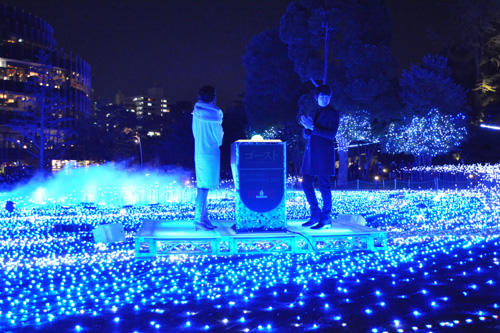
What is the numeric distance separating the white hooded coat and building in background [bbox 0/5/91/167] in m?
41.5

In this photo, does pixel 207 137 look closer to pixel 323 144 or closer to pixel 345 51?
pixel 323 144

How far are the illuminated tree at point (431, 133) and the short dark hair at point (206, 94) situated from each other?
987 inches

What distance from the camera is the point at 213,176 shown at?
7.01m

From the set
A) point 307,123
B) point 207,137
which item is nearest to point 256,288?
point 307,123

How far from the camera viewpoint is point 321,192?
7.00m

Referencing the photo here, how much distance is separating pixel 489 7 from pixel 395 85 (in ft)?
28.5

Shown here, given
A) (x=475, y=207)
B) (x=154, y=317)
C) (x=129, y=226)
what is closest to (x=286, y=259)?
(x=154, y=317)

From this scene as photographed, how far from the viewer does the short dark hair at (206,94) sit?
278 inches

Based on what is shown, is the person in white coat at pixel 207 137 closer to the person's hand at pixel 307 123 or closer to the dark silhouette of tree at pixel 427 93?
the person's hand at pixel 307 123

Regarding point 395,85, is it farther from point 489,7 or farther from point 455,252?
point 455,252

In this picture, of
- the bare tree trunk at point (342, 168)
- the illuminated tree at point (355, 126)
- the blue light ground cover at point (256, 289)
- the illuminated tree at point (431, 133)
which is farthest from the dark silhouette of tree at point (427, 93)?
the blue light ground cover at point (256, 289)

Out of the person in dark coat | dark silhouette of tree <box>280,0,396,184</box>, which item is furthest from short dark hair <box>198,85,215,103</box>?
dark silhouette of tree <box>280,0,396,184</box>

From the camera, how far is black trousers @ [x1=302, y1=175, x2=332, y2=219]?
695 centimetres

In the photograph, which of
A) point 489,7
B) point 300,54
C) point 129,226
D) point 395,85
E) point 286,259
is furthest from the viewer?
point 489,7
